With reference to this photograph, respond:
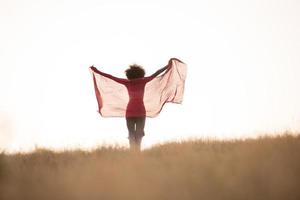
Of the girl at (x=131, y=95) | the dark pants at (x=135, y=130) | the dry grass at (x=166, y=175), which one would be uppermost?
the girl at (x=131, y=95)

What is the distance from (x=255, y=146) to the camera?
8.46 metres

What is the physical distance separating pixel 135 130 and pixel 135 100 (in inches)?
29.7

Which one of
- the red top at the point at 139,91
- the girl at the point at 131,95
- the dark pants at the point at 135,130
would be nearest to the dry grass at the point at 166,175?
the dark pants at the point at 135,130

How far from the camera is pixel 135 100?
11828mm

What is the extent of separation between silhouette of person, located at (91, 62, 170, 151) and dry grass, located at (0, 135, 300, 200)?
6.92ft

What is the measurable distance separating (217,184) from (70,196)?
1.85 meters

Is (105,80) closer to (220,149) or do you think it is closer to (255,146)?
(220,149)

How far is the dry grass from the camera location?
592cm

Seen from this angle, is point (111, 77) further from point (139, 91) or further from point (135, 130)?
point (135, 130)

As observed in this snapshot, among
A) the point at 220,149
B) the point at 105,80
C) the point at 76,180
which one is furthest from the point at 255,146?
the point at 105,80

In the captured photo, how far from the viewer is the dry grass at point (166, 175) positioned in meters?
5.92

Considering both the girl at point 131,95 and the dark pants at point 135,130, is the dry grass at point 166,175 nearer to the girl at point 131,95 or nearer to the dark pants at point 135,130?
the dark pants at point 135,130

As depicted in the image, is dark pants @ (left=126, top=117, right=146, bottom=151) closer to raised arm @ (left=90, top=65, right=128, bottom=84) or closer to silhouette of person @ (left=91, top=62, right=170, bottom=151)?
silhouette of person @ (left=91, top=62, right=170, bottom=151)

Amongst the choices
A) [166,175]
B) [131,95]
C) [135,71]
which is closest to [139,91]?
[131,95]
